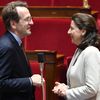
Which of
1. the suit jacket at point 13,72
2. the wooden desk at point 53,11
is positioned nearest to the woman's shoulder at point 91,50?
the suit jacket at point 13,72

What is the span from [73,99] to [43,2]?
0.67 metres

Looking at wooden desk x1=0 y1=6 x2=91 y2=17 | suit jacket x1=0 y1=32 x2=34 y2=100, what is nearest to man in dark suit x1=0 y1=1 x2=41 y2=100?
suit jacket x1=0 y1=32 x2=34 y2=100

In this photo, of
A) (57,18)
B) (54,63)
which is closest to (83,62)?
(54,63)

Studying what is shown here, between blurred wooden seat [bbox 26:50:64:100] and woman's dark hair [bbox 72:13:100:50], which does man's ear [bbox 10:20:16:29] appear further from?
blurred wooden seat [bbox 26:50:64:100]

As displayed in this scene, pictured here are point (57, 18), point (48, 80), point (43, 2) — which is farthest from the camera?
point (43, 2)

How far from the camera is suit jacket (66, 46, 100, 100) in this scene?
61 centimetres

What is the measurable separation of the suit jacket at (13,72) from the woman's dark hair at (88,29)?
12 cm

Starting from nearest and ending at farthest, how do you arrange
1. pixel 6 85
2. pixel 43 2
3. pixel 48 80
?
pixel 6 85, pixel 48 80, pixel 43 2

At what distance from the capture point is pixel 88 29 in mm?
650

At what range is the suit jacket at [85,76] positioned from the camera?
61cm

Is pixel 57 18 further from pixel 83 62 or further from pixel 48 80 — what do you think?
pixel 83 62

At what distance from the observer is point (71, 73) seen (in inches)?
25.2

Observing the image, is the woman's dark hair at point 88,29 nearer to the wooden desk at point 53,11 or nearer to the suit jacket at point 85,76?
the suit jacket at point 85,76

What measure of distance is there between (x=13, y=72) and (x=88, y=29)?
16 centimetres
